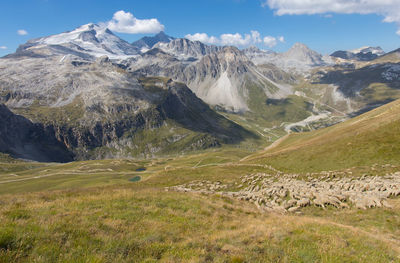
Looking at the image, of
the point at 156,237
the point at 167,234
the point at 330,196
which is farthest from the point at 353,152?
the point at 156,237

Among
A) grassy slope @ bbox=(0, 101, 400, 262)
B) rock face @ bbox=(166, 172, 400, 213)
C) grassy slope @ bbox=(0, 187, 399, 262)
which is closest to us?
grassy slope @ bbox=(0, 187, 399, 262)

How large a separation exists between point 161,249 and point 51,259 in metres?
4.82

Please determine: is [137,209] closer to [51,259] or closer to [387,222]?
[51,259]

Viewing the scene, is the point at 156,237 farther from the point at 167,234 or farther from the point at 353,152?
the point at 353,152

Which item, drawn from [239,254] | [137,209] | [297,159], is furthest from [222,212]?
[297,159]

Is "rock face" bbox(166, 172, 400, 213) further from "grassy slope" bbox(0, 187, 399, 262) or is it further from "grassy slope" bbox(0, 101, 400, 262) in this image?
"grassy slope" bbox(0, 187, 399, 262)

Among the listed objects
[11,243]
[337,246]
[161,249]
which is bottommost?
[337,246]

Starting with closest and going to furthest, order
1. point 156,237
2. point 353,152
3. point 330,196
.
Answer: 1. point 156,237
2. point 330,196
3. point 353,152

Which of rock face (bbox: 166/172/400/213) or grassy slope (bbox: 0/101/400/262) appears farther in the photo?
rock face (bbox: 166/172/400/213)

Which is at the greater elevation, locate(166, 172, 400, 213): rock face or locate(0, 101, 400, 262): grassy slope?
locate(0, 101, 400, 262): grassy slope

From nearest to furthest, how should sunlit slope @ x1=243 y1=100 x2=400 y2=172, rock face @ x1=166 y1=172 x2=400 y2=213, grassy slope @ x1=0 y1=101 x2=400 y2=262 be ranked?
grassy slope @ x1=0 y1=101 x2=400 y2=262 < rock face @ x1=166 y1=172 x2=400 y2=213 < sunlit slope @ x1=243 y1=100 x2=400 y2=172

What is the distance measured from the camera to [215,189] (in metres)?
45.9

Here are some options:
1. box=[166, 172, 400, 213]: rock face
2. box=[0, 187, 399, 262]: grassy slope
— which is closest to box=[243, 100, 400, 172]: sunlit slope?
box=[166, 172, 400, 213]: rock face

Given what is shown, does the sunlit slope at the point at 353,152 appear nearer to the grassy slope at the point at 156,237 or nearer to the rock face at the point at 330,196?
the rock face at the point at 330,196
